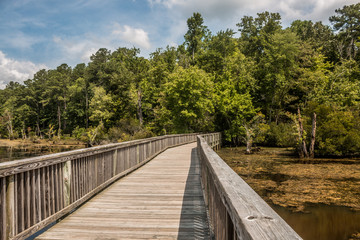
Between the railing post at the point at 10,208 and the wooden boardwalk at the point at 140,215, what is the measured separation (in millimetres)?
526

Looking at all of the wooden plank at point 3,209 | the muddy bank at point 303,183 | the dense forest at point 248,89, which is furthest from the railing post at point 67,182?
the dense forest at point 248,89

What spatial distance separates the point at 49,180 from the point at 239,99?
104 ft

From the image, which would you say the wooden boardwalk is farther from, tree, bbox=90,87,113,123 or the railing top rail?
tree, bbox=90,87,113,123

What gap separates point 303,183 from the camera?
12.9 metres

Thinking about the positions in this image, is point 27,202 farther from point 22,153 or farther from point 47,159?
point 22,153

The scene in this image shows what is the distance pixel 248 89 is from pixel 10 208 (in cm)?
3510

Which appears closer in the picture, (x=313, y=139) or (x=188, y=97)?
(x=313, y=139)

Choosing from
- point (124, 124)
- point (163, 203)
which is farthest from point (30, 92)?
point (163, 203)

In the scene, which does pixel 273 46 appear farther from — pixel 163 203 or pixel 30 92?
pixel 30 92

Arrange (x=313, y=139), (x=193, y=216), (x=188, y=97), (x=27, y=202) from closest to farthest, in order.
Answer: (x=27, y=202)
(x=193, y=216)
(x=313, y=139)
(x=188, y=97)

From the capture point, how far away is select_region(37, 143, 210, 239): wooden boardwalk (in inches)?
143

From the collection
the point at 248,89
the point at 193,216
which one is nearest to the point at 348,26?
the point at 248,89

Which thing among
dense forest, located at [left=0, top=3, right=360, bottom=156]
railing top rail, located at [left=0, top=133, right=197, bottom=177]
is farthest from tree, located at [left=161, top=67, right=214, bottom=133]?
railing top rail, located at [left=0, top=133, right=197, bottom=177]

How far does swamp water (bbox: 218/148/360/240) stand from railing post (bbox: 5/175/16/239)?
7.76m
